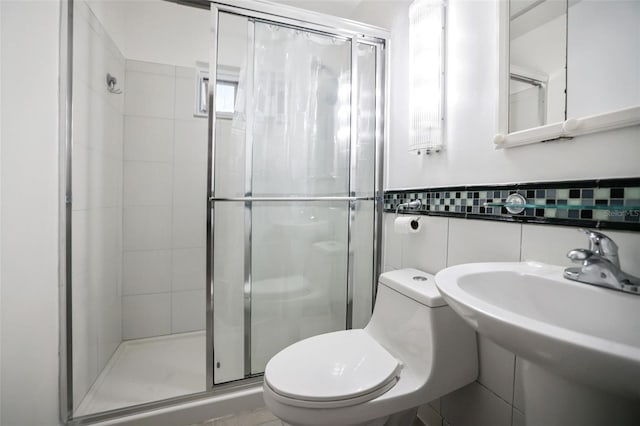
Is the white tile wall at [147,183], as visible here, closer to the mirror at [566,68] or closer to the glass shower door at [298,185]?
the glass shower door at [298,185]

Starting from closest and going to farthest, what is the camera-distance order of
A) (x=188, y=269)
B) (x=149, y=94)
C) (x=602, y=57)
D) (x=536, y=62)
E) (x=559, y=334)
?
(x=559, y=334), (x=602, y=57), (x=536, y=62), (x=149, y=94), (x=188, y=269)

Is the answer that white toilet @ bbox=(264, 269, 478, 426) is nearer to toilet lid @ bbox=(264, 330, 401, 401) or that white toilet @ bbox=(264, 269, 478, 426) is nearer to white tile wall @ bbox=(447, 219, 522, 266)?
toilet lid @ bbox=(264, 330, 401, 401)

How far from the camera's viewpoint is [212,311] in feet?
4.62

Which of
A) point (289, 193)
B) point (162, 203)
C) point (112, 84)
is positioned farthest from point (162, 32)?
point (289, 193)

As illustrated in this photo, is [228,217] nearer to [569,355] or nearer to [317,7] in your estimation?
[569,355]

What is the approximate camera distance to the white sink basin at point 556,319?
0.40m

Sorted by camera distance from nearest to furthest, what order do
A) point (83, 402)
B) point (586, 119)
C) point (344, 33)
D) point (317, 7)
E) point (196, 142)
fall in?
point (586, 119) → point (83, 402) → point (344, 33) → point (317, 7) → point (196, 142)

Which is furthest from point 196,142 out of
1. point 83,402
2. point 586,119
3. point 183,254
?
point 586,119

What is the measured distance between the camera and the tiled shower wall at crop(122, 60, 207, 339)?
2084 millimetres

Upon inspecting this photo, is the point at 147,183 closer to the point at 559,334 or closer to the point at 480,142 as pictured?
the point at 480,142

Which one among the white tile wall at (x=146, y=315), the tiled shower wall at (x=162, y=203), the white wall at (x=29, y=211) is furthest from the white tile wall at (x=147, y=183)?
the white wall at (x=29, y=211)

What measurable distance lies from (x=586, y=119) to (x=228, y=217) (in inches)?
54.3

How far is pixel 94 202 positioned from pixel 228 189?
79 cm

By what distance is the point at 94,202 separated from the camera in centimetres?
155
